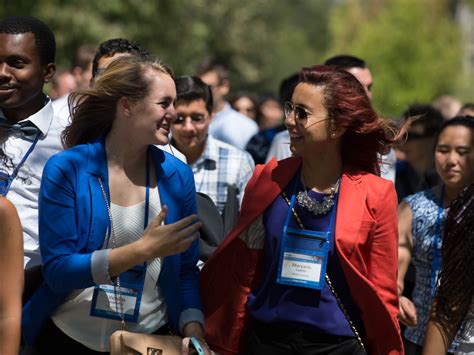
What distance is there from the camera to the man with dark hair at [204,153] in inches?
247

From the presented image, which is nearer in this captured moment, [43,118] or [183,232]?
[183,232]

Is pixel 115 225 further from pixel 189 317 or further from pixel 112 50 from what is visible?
pixel 112 50

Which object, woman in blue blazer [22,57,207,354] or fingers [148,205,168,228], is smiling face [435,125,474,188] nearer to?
woman in blue blazer [22,57,207,354]

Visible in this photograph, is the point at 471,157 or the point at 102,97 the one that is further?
the point at 471,157

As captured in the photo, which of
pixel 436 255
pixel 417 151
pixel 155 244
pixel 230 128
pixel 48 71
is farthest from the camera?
pixel 230 128

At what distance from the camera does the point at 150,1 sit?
23.9m

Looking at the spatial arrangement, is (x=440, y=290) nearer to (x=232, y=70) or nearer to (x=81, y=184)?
(x=81, y=184)

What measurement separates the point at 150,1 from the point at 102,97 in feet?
66.4

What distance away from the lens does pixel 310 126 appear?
4387mm

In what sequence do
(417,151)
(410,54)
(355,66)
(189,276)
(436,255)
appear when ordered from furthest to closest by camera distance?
(410,54), (417,151), (355,66), (436,255), (189,276)

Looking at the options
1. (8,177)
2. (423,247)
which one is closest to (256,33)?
(423,247)

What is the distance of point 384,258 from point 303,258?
15.3 inches

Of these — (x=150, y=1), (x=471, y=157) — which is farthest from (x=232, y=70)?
(x=471, y=157)

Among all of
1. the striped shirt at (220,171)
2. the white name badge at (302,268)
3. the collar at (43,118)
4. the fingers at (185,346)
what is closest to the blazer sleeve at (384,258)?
the white name badge at (302,268)
